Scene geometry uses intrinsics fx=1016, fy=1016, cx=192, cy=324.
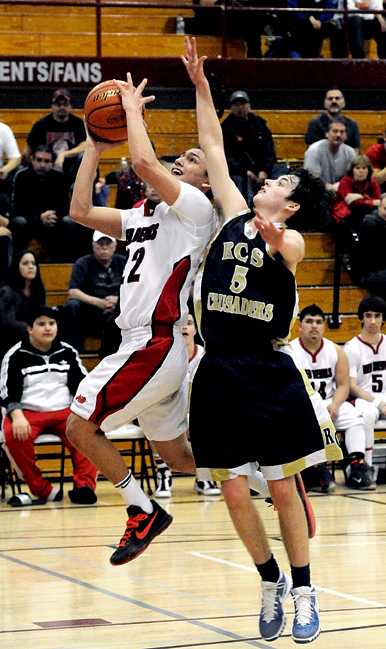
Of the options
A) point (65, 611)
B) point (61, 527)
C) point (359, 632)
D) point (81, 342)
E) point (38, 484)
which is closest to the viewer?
point (359, 632)

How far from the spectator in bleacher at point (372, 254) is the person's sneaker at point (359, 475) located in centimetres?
259

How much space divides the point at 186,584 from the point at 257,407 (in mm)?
1788

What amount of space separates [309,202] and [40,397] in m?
5.01

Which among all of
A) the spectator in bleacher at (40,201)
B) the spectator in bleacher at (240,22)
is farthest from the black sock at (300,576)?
the spectator in bleacher at (240,22)

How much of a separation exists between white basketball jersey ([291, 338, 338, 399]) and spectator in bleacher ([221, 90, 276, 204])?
8.60ft

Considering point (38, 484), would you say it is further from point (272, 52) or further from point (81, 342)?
point (272, 52)

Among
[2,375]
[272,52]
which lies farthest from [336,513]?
[272,52]

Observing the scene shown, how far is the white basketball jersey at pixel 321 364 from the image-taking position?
920 cm

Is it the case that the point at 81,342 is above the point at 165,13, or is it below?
below

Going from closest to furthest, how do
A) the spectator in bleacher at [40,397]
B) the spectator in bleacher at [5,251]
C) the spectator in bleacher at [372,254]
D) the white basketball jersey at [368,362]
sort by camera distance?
the spectator in bleacher at [40,397] < the white basketball jersey at [368,362] < the spectator in bleacher at [5,251] < the spectator in bleacher at [372,254]

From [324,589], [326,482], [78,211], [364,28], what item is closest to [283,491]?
[324,589]

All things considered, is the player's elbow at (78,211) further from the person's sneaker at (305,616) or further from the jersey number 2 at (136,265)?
the person's sneaker at (305,616)

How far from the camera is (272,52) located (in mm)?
13352

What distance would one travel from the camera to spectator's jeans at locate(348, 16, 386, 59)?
537 inches
